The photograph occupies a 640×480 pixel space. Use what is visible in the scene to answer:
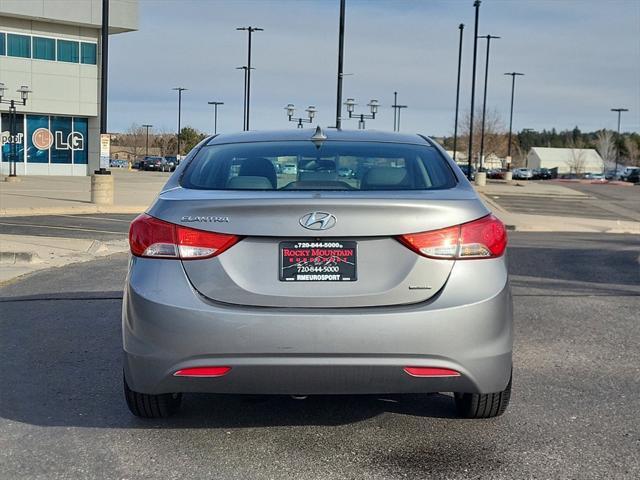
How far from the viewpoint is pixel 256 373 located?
3.93 metres

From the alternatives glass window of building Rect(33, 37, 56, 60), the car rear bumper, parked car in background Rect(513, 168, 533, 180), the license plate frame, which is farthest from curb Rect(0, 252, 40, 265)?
parked car in background Rect(513, 168, 533, 180)

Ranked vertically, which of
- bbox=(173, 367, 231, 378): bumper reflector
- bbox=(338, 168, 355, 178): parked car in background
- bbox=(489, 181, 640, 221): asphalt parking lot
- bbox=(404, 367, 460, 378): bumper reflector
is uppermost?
bbox=(338, 168, 355, 178): parked car in background

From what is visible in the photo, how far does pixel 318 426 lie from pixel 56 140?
49700 millimetres

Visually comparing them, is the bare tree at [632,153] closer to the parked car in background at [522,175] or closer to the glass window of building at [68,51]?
the parked car in background at [522,175]

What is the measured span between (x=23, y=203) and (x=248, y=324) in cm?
2156

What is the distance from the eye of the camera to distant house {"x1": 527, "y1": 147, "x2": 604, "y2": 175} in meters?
141

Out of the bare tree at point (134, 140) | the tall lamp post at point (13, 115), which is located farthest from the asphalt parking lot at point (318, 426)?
the bare tree at point (134, 140)

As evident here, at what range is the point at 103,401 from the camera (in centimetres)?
504

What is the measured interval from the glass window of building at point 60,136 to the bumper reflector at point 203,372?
49802 mm

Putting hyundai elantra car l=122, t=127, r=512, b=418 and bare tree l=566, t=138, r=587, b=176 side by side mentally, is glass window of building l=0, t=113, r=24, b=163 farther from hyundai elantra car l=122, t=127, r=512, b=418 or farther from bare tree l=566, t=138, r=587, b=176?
bare tree l=566, t=138, r=587, b=176

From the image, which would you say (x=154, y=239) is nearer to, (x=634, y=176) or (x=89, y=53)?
(x=89, y=53)

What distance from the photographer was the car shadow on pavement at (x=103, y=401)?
4684mm

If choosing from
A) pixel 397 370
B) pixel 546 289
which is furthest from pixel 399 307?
pixel 546 289

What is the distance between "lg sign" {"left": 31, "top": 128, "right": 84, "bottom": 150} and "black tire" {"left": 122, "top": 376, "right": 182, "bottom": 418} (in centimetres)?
4882
